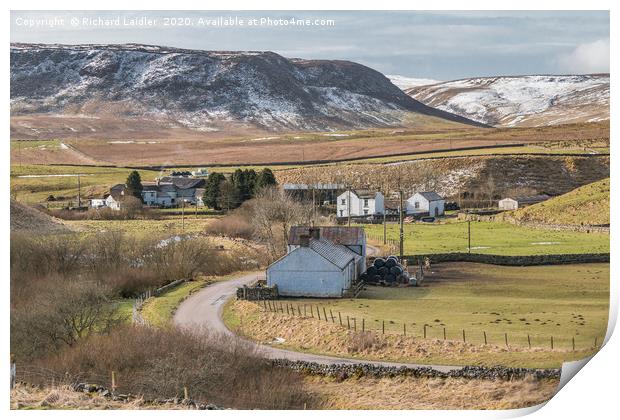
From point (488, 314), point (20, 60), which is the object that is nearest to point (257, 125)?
point (20, 60)

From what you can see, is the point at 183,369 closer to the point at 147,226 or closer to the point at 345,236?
the point at 345,236

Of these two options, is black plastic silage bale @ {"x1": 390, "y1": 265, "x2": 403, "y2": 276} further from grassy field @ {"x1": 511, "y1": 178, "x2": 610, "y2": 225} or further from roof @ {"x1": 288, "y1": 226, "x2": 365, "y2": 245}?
grassy field @ {"x1": 511, "y1": 178, "x2": 610, "y2": 225}

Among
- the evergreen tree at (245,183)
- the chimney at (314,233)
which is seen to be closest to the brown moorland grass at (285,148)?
the evergreen tree at (245,183)

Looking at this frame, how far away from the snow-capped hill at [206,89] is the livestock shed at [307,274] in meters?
88.6

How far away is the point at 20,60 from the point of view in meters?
101

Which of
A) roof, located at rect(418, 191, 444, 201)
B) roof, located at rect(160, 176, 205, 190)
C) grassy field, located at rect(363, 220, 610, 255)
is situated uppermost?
roof, located at rect(160, 176, 205, 190)

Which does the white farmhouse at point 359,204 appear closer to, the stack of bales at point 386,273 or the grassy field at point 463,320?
the grassy field at point 463,320

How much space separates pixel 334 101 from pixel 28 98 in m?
60.6

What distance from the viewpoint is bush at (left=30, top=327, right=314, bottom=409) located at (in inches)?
750

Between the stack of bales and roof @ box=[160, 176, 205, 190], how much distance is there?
36.2m

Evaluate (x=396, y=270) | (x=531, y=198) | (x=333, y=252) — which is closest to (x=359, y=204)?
(x=531, y=198)

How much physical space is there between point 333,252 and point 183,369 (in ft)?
45.4

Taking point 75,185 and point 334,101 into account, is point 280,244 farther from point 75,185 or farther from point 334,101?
point 334,101

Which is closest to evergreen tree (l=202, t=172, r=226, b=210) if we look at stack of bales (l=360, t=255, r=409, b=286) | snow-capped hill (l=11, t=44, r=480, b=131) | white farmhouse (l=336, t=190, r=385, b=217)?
white farmhouse (l=336, t=190, r=385, b=217)
